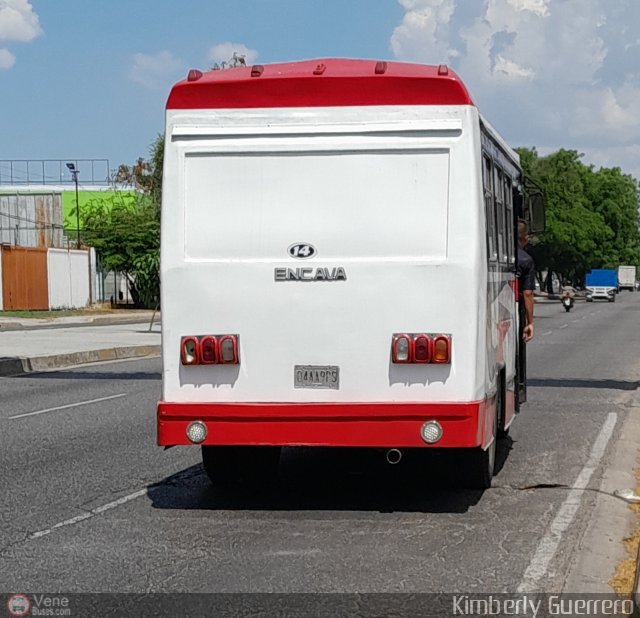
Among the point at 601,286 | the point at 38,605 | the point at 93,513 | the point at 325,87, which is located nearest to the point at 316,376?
the point at 93,513

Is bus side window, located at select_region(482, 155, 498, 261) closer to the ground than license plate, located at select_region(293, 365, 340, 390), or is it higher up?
higher up

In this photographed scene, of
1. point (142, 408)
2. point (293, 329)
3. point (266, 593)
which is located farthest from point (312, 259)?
point (142, 408)

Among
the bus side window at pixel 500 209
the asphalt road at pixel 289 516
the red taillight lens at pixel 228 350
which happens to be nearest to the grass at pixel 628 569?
the asphalt road at pixel 289 516

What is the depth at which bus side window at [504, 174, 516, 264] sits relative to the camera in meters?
10.2

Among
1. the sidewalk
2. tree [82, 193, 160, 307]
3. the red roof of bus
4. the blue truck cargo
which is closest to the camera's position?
the red roof of bus

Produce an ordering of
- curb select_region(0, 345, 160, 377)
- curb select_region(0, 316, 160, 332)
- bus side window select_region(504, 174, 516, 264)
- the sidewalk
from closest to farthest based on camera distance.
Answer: bus side window select_region(504, 174, 516, 264) → curb select_region(0, 345, 160, 377) → the sidewalk → curb select_region(0, 316, 160, 332)

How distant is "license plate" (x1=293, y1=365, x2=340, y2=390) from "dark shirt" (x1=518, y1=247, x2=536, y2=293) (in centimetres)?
377

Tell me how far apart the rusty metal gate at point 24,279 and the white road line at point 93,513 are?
132ft

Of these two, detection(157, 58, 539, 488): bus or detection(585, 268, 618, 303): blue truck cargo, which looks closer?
detection(157, 58, 539, 488): bus

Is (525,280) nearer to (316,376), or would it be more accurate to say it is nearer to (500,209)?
(500,209)

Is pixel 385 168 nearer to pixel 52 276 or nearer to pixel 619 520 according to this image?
pixel 619 520

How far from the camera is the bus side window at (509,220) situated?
1020 centimetres

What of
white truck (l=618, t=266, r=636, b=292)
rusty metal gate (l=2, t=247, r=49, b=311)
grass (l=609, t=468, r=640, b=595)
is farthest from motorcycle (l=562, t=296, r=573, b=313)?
white truck (l=618, t=266, r=636, b=292)

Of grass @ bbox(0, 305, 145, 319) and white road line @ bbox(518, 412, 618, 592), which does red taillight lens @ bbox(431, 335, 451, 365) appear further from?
grass @ bbox(0, 305, 145, 319)
